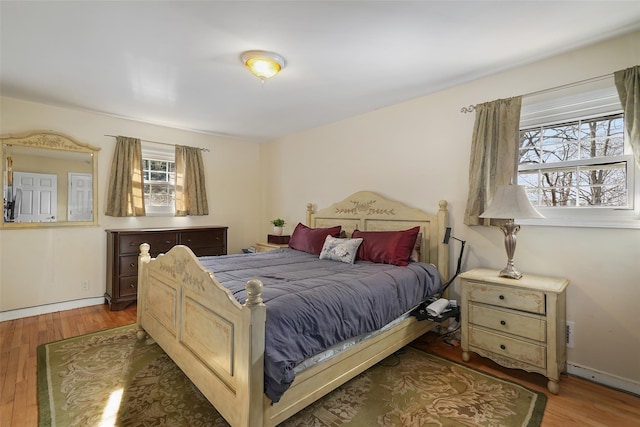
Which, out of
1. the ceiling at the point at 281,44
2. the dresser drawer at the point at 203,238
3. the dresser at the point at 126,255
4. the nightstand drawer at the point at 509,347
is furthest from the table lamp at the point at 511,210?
the dresser at the point at 126,255

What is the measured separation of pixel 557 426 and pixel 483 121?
2.23 metres

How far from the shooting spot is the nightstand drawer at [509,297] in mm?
2062

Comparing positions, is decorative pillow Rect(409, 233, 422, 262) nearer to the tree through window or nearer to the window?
the tree through window

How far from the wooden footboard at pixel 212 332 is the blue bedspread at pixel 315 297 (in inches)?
3.9

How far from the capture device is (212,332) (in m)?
1.70

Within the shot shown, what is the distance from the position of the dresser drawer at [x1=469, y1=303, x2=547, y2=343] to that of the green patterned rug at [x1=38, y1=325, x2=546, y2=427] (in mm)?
358

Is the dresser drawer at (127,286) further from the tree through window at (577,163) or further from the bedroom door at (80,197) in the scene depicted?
the tree through window at (577,163)

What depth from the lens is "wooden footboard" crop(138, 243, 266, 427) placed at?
4.62ft

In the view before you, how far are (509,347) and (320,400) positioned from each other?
1.40m

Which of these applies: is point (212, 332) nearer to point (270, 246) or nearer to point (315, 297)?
point (315, 297)

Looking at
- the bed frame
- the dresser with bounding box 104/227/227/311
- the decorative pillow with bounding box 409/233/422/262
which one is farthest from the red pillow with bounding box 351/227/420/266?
the dresser with bounding box 104/227/227/311

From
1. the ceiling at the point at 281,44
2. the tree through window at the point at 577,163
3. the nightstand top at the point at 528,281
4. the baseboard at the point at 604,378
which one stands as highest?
the ceiling at the point at 281,44

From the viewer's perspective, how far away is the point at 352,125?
393cm

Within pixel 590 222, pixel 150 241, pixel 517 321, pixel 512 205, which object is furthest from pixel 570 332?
pixel 150 241
